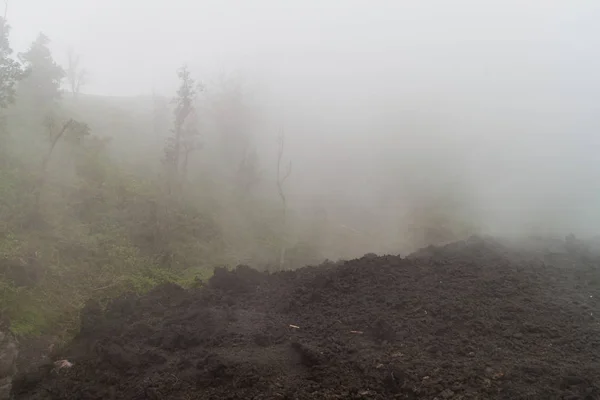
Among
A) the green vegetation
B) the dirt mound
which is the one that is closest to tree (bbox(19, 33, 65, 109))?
the green vegetation

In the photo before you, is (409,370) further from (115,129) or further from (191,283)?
(115,129)

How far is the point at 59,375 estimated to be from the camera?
33.0ft

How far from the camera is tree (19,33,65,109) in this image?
32.1m

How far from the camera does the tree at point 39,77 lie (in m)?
32.1

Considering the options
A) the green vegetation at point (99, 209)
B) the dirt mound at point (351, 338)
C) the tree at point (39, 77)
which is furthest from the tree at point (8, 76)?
the dirt mound at point (351, 338)

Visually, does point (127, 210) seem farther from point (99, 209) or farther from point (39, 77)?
point (39, 77)

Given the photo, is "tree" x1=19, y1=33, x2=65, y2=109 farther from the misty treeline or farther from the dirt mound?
the dirt mound

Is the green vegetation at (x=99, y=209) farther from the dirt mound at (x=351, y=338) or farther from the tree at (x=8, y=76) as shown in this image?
the dirt mound at (x=351, y=338)

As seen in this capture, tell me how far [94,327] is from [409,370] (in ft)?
31.3

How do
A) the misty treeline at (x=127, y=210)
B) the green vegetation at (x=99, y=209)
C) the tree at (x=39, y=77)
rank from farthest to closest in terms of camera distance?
the tree at (x=39, y=77), the misty treeline at (x=127, y=210), the green vegetation at (x=99, y=209)

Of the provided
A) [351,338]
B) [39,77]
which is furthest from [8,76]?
[351,338]

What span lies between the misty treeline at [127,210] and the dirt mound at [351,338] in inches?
127

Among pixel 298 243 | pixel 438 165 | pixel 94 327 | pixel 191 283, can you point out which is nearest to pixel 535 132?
pixel 438 165

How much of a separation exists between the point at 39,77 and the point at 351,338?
34.0m
